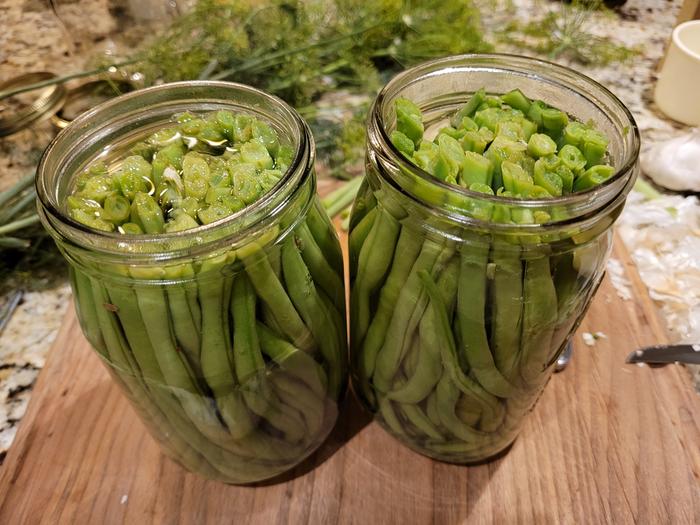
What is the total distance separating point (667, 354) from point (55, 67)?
1.81 meters

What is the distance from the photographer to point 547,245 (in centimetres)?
53

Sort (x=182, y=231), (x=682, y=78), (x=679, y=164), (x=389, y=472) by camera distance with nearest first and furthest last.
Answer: (x=182, y=231)
(x=389, y=472)
(x=679, y=164)
(x=682, y=78)

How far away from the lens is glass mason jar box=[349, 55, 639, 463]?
53 centimetres

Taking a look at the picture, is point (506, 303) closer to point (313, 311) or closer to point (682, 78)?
point (313, 311)

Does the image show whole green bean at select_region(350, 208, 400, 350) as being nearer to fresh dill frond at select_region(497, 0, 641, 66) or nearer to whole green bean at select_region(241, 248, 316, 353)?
whole green bean at select_region(241, 248, 316, 353)

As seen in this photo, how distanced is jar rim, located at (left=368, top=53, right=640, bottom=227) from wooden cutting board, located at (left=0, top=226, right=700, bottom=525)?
0.45 meters

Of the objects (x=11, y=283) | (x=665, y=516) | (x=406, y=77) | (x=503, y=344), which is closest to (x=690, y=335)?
(x=665, y=516)

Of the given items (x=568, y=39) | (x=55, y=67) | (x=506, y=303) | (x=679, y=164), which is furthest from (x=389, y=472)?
(x=55, y=67)

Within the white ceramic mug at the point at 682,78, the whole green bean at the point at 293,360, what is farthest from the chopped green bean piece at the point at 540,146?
the white ceramic mug at the point at 682,78

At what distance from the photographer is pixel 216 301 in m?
0.56

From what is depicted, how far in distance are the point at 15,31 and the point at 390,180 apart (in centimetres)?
189

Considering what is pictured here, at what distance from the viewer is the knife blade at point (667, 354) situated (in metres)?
0.88

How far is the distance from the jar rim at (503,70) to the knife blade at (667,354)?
1.47 ft

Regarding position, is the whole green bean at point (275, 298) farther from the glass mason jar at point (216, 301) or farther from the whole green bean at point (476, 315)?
the whole green bean at point (476, 315)
